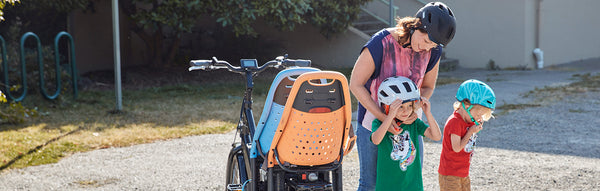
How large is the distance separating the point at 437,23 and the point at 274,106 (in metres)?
0.88

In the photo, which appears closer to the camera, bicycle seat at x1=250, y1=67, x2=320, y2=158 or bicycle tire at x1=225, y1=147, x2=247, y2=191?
bicycle seat at x1=250, y1=67, x2=320, y2=158

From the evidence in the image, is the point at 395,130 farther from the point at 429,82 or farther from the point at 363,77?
the point at 429,82

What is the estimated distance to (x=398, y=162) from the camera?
296cm

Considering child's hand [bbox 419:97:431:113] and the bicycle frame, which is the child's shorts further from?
the bicycle frame

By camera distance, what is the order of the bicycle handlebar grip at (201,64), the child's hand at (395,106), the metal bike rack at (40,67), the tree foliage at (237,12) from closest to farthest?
the child's hand at (395,106) → the bicycle handlebar grip at (201,64) → the metal bike rack at (40,67) → the tree foliage at (237,12)

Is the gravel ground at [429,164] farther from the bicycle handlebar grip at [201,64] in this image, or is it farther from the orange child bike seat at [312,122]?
the orange child bike seat at [312,122]

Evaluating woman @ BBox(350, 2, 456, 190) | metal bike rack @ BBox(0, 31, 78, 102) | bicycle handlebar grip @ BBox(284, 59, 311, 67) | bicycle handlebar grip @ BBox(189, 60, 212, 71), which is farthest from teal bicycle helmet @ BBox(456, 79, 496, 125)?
metal bike rack @ BBox(0, 31, 78, 102)

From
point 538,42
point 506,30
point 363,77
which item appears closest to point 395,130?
point 363,77

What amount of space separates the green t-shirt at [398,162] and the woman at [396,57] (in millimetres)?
104

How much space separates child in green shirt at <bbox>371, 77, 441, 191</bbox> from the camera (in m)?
2.83

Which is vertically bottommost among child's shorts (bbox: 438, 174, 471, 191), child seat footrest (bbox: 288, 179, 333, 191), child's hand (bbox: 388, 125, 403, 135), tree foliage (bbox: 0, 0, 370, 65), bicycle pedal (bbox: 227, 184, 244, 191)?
bicycle pedal (bbox: 227, 184, 244, 191)

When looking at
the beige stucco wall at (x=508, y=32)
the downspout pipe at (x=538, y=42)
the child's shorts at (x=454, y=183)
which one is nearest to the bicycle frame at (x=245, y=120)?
the child's shorts at (x=454, y=183)

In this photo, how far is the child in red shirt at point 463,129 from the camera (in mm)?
3152

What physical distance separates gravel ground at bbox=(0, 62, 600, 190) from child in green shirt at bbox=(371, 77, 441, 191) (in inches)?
69.5
